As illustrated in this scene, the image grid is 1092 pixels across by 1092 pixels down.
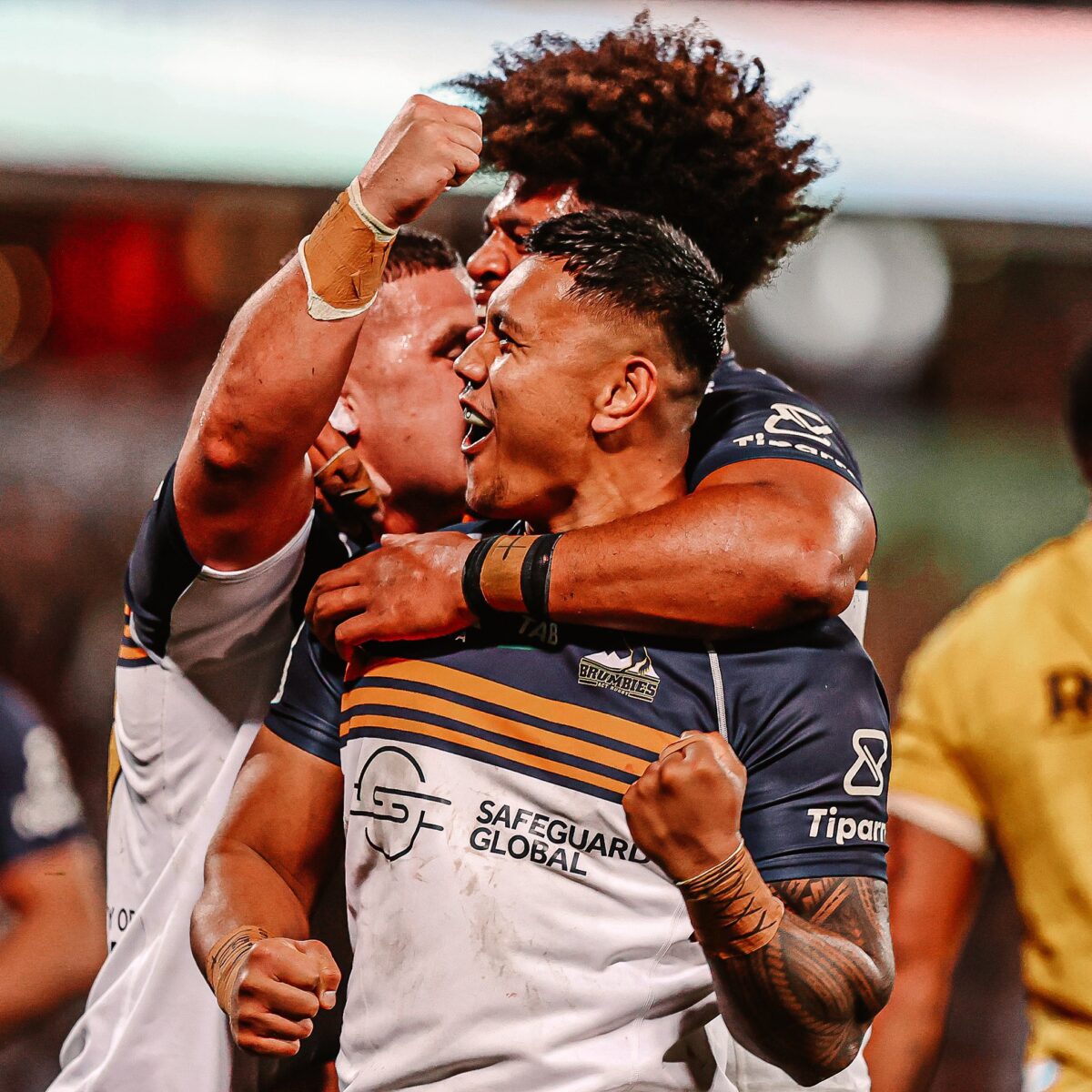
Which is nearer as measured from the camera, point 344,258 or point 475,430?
point 344,258

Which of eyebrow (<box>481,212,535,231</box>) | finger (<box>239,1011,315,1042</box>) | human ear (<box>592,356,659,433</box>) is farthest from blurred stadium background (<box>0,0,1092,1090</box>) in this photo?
finger (<box>239,1011,315,1042</box>)

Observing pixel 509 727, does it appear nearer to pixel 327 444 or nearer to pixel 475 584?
pixel 475 584

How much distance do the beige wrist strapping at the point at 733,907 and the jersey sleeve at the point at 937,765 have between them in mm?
1039

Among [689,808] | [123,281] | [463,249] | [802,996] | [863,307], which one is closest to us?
[689,808]

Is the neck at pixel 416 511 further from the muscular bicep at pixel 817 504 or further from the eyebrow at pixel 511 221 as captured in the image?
the muscular bicep at pixel 817 504

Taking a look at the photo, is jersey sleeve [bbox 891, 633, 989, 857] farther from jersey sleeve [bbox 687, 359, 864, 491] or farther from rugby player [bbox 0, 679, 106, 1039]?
rugby player [bbox 0, 679, 106, 1039]

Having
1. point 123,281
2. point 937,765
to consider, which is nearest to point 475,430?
point 937,765

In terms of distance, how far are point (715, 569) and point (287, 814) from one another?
77 cm

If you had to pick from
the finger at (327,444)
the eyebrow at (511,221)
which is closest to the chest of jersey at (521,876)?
the finger at (327,444)

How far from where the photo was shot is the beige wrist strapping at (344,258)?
6.32ft

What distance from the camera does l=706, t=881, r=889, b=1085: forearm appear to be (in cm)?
169

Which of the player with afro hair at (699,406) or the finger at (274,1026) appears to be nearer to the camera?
the finger at (274,1026)

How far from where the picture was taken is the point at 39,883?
2.76 m

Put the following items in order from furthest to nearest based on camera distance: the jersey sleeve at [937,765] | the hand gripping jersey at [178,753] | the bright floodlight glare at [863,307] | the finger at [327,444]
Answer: the bright floodlight glare at [863,307] → the jersey sleeve at [937,765] → the finger at [327,444] → the hand gripping jersey at [178,753]
